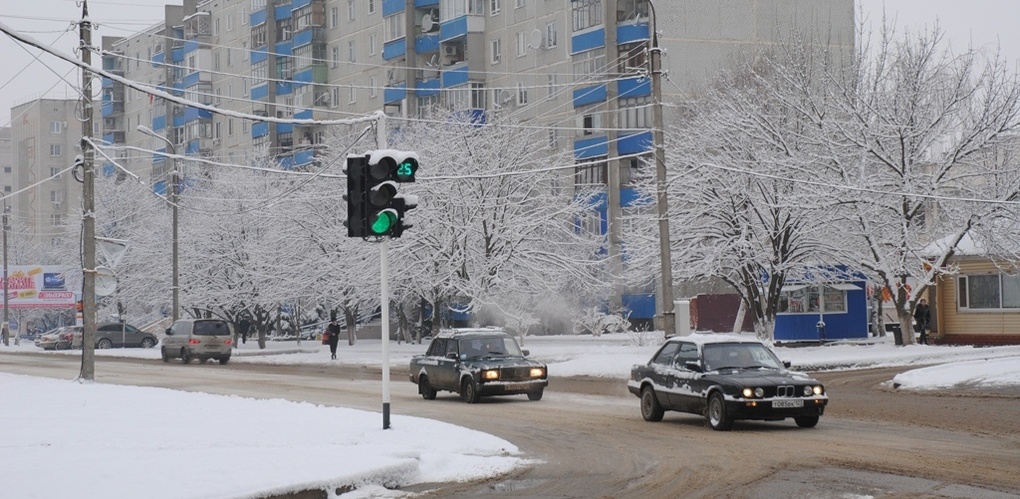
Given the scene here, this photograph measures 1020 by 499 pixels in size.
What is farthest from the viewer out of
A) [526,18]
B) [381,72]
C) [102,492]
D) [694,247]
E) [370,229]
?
[381,72]

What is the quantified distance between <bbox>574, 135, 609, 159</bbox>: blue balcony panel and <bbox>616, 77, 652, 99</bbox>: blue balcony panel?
285cm

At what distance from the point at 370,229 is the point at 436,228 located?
34634mm

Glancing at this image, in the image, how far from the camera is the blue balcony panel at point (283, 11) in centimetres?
9894

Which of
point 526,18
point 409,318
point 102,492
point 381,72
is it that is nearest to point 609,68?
point 526,18

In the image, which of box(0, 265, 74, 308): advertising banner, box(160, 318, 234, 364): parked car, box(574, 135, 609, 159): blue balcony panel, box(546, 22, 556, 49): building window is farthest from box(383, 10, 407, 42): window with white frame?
box(160, 318, 234, 364): parked car

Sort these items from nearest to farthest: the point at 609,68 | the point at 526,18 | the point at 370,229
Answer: the point at 370,229
the point at 609,68
the point at 526,18

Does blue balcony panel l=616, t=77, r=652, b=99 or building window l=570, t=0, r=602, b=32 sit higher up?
building window l=570, t=0, r=602, b=32

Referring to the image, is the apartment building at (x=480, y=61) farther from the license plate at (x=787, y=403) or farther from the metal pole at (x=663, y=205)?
the license plate at (x=787, y=403)

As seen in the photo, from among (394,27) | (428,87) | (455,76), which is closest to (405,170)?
(455,76)

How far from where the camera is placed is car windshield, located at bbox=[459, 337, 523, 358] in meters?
26.8

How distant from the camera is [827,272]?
149 feet

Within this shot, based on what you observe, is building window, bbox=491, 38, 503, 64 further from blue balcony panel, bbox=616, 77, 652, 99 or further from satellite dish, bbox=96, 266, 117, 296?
satellite dish, bbox=96, 266, 117, 296

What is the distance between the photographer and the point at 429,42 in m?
83.2

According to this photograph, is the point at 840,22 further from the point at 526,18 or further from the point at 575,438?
the point at 575,438
